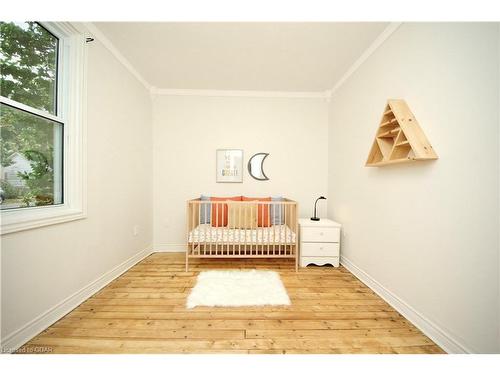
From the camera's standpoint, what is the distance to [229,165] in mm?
3102

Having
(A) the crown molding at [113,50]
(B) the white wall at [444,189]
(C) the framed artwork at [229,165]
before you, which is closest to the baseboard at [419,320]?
(B) the white wall at [444,189]

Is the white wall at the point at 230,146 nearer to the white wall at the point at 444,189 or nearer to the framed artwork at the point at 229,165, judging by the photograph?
the framed artwork at the point at 229,165

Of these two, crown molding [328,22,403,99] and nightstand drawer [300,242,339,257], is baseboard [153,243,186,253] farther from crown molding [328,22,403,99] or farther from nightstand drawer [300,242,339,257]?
crown molding [328,22,403,99]

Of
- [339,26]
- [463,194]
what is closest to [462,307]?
[463,194]

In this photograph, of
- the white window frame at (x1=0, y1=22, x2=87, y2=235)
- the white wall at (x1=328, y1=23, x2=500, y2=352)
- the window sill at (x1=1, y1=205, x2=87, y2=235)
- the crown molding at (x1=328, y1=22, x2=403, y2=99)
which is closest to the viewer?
the white wall at (x1=328, y1=23, x2=500, y2=352)

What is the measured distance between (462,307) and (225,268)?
1993mm

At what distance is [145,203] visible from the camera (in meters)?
2.84

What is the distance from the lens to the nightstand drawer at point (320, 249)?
2508 millimetres

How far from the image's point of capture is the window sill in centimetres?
119

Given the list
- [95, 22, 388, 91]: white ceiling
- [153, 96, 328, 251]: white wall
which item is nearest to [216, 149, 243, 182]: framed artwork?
[153, 96, 328, 251]: white wall

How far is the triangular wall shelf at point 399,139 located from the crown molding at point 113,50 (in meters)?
2.62

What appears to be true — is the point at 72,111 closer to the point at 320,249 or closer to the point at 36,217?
the point at 36,217

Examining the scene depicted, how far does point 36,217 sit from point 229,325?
1.48 meters

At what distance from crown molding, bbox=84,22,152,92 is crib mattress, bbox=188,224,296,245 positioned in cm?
204
